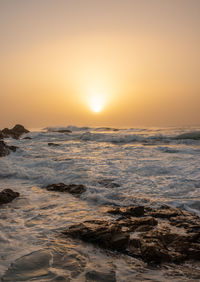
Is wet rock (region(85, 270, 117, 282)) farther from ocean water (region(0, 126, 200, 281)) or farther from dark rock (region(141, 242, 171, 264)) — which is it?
dark rock (region(141, 242, 171, 264))

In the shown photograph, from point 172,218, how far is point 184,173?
425 cm

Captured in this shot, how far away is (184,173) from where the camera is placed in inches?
353

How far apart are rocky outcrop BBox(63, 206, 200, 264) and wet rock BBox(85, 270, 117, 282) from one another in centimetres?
63

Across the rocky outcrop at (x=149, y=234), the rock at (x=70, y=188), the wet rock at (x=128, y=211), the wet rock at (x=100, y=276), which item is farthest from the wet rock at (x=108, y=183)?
the wet rock at (x=100, y=276)

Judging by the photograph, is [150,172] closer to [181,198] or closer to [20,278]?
[181,198]

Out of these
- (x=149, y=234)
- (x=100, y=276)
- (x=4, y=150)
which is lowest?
(x=100, y=276)

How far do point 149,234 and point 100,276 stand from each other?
133cm

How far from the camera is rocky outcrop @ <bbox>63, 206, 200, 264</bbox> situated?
3574 mm

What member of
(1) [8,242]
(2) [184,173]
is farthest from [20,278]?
(2) [184,173]

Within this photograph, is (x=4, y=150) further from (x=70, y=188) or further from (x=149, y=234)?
(x=149, y=234)

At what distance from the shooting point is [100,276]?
3.07 metres

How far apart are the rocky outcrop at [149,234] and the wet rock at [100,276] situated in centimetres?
63

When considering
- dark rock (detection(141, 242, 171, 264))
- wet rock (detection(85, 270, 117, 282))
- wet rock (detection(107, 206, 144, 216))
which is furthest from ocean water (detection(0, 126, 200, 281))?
wet rock (detection(107, 206, 144, 216))

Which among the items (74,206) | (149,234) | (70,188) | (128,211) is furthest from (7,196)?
(149,234)
